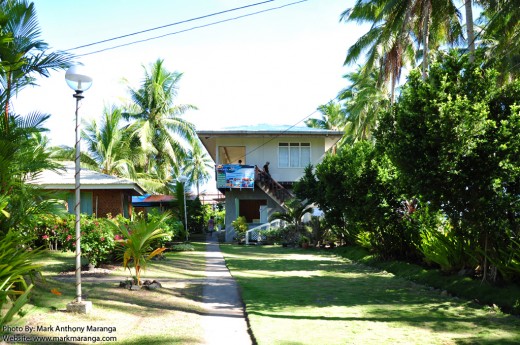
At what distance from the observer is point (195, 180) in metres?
61.1

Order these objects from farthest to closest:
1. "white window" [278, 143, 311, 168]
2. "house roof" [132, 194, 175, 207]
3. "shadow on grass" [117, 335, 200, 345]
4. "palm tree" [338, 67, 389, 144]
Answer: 1. "palm tree" [338, 67, 389, 144]
2. "house roof" [132, 194, 175, 207]
3. "white window" [278, 143, 311, 168]
4. "shadow on grass" [117, 335, 200, 345]

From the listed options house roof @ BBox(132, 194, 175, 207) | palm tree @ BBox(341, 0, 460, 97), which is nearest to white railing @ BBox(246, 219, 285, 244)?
house roof @ BBox(132, 194, 175, 207)

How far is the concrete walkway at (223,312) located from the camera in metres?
5.80

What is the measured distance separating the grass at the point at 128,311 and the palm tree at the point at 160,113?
25.1 m

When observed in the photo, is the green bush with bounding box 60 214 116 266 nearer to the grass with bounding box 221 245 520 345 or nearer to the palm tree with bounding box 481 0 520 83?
the grass with bounding box 221 245 520 345

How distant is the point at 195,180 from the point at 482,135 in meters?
54.3

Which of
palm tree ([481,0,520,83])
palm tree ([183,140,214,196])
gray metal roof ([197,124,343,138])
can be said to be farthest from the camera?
palm tree ([183,140,214,196])

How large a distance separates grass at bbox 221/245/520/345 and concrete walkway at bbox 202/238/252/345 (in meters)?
0.18

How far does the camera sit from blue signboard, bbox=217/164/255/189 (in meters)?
25.9

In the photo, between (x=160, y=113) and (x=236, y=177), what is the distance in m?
12.3

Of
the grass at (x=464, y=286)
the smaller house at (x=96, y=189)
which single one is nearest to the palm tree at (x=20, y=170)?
the grass at (x=464, y=286)

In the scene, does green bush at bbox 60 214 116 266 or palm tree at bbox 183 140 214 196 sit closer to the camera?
green bush at bbox 60 214 116 266

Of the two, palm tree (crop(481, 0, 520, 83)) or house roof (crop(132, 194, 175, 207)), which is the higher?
palm tree (crop(481, 0, 520, 83))

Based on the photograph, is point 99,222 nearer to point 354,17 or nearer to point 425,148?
point 425,148
